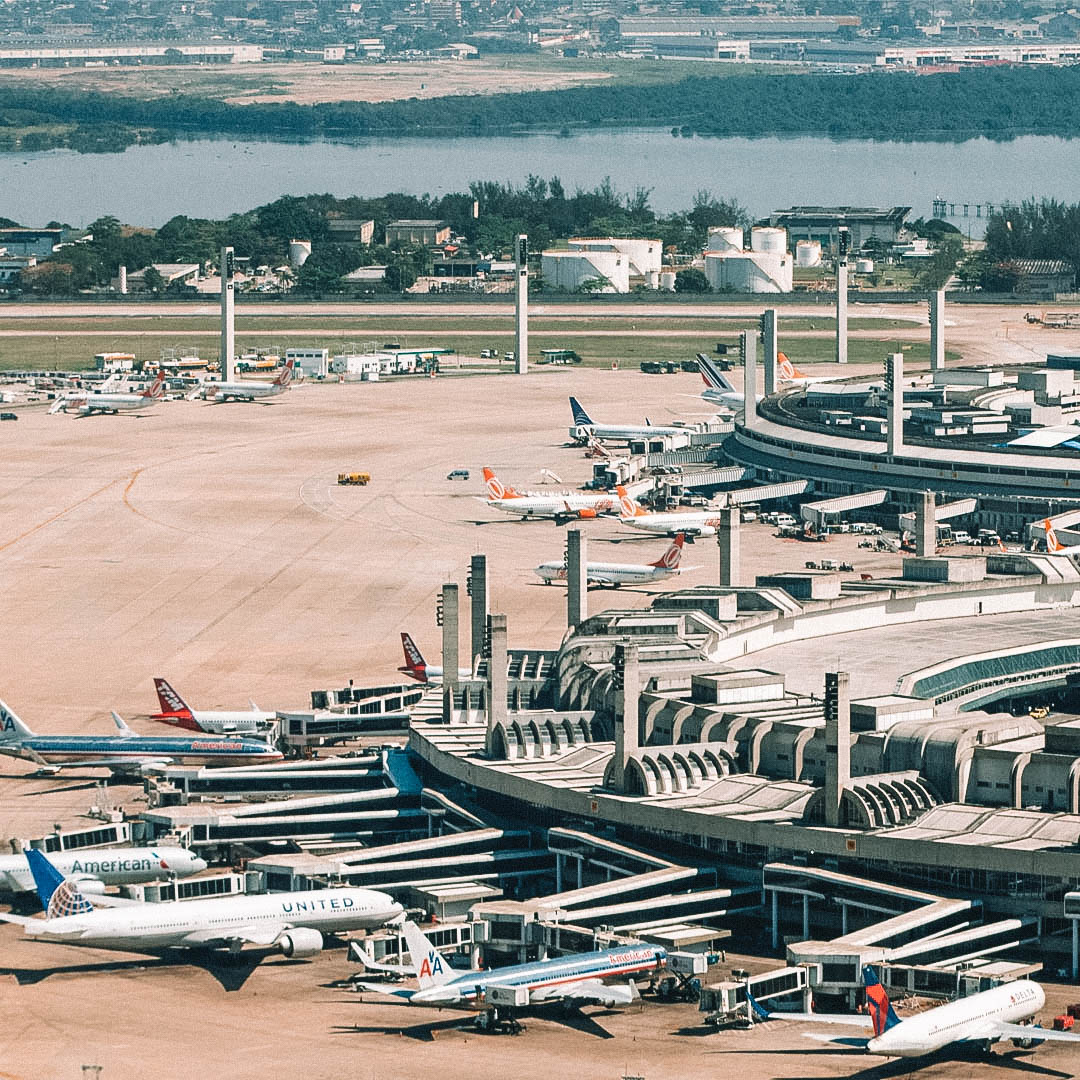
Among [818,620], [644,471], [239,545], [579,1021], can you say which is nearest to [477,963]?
[579,1021]

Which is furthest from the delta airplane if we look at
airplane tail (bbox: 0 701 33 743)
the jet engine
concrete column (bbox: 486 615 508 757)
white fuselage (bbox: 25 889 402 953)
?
airplane tail (bbox: 0 701 33 743)

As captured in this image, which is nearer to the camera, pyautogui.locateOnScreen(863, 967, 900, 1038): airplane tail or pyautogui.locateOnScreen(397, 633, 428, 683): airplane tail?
pyautogui.locateOnScreen(863, 967, 900, 1038): airplane tail

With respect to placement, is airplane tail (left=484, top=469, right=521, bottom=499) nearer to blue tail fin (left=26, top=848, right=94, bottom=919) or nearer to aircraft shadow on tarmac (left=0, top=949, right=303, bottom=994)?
aircraft shadow on tarmac (left=0, top=949, right=303, bottom=994)

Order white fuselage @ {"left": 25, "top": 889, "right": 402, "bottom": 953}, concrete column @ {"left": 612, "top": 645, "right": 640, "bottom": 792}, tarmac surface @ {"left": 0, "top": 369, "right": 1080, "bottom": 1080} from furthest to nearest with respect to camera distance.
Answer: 1. concrete column @ {"left": 612, "top": 645, "right": 640, "bottom": 792}
2. white fuselage @ {"left": 25, "top": 889, "right": 402, "bottom": 953}
3. tarmac surface @ {"left": 0, "top": 369, "right": 1080, "bottom": 1080}

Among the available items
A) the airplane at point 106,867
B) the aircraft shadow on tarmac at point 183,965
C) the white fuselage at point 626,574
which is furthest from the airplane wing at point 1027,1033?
the white fuselage at point 626,574

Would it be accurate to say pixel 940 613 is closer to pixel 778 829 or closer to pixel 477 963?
pixel 778 829

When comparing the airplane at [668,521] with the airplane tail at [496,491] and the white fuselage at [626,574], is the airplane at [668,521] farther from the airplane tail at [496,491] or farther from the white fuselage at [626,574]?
the white fuselage at [626,574]

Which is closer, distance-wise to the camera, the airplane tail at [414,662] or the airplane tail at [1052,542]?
the airplane tail at [414,662]
